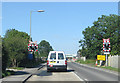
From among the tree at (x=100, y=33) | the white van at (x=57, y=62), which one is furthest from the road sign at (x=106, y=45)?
the white van at (x=57, y=62)

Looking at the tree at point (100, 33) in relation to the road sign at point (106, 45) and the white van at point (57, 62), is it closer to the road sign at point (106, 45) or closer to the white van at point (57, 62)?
the road sign at point (106, 45)

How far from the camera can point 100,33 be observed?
56.5 meters

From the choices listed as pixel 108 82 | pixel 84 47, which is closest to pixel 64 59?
pixel 108 82

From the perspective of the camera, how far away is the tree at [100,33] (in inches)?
2128

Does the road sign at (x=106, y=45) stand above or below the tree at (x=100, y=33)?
below

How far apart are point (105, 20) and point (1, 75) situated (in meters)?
45.2

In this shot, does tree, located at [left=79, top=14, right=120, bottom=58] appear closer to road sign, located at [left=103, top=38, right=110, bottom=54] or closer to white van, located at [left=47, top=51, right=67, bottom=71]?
road sign, located at [left=103, top=38, right=110, bottom=54]

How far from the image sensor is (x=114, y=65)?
3416cm

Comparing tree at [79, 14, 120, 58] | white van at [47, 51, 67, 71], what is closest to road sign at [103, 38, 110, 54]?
tree at [79, 14, 120, 58]

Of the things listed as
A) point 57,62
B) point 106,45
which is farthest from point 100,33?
point 57,62

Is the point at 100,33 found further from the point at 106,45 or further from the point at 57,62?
the point at 57,62

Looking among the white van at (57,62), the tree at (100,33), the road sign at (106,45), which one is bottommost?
the white van at (57,62)

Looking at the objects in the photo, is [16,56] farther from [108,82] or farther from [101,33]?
[101,33]

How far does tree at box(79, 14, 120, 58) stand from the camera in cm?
5404
